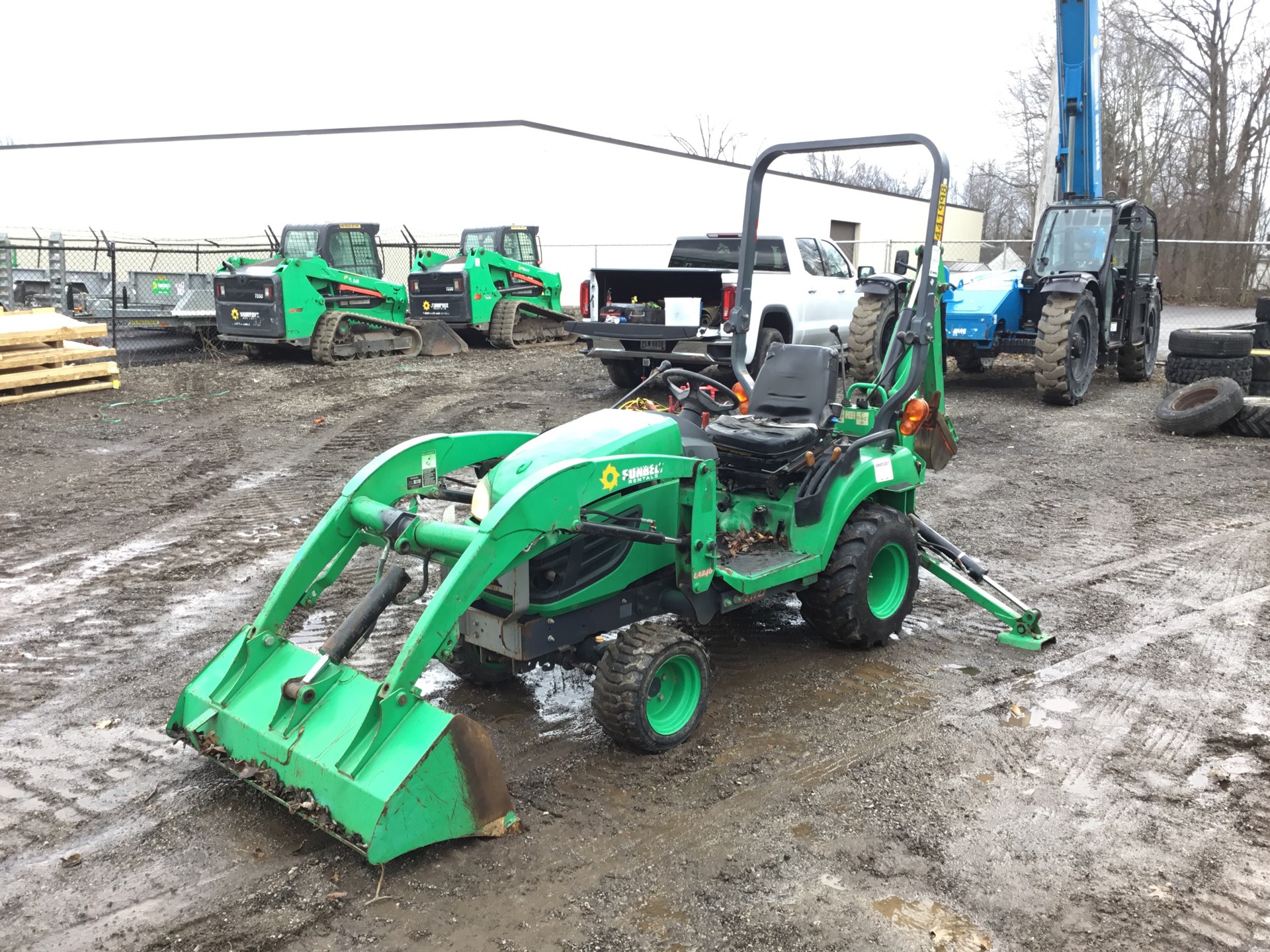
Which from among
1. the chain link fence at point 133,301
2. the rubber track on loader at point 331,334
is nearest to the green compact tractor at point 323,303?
the rubber track on loader at point 331,334

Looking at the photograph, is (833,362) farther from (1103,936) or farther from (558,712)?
(1103,936)

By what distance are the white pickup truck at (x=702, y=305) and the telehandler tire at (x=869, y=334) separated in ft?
2.78

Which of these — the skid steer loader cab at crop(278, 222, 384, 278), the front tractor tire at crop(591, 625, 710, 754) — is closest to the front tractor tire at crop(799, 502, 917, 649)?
the front tractor tire at crop(591, 625, 710, 754)

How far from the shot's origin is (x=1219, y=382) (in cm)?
1075

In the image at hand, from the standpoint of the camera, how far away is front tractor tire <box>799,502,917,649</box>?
4.88 metres

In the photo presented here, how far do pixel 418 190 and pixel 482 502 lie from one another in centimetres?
2579

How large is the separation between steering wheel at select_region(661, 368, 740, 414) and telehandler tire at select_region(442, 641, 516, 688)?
57.0 inches

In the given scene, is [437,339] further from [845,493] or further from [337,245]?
[845,493]

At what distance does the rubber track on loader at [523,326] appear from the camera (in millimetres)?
18641

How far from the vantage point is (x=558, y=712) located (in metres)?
4.47

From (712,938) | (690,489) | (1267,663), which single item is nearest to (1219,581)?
(1267,663)

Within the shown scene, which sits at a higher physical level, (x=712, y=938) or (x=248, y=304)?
(x=248, y=304)

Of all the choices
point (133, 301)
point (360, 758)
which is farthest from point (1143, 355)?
point (133, 301)

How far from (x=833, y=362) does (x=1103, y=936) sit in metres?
2.79
